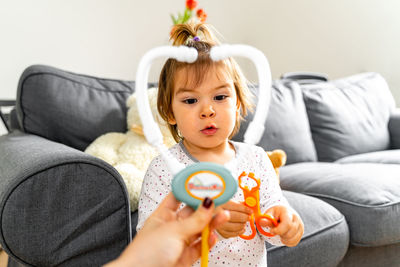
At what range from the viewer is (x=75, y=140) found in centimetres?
141

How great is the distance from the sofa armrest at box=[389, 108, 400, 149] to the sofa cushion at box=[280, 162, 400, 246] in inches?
28.6

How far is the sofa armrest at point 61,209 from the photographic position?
0.82 m

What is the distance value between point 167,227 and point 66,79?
1.08 meters

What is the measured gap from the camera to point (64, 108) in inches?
55.1

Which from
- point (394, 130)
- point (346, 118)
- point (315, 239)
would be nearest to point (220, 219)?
point (315, 239)

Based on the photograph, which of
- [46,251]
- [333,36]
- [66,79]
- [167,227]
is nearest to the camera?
[167,227]

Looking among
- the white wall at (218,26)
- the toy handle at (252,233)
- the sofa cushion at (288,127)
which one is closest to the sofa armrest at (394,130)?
the sofa cushion at (288,127)

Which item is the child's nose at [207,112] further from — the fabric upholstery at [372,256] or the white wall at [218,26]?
the white wall at [218,26]

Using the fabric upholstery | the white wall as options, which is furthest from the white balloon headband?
the white wall

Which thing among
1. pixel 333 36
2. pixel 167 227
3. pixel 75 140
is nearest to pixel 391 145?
pixel 333 36

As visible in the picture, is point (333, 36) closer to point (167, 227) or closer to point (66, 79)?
point (66, 79)

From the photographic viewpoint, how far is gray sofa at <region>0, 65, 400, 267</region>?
2.79 feet

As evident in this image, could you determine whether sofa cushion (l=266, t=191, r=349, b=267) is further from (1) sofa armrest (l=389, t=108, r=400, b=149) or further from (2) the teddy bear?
(1) sofa armrest (l=389, t=108, r=400, b=149)

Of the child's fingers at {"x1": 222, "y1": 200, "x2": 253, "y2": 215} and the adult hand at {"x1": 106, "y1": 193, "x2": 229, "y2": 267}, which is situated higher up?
the adult hand at {"x1": 106, "y1": 193, "x2": 229, "y2": 267}
